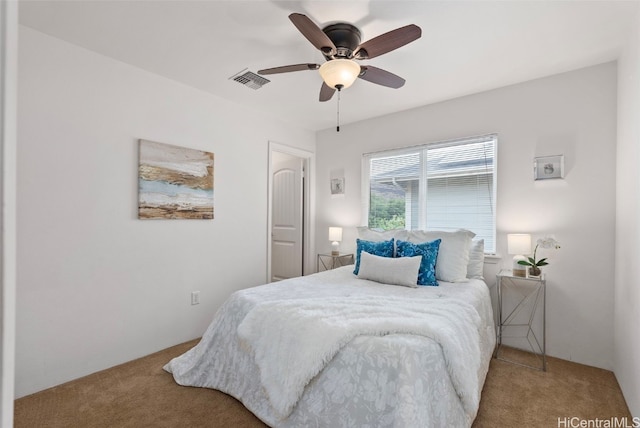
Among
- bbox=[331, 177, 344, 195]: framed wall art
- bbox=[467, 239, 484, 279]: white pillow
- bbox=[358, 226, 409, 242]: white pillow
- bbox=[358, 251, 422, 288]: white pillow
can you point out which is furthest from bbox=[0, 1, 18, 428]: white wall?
bbox=[331, 177, 344, 195]: framed wall art

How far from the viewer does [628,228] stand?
81.5 inches

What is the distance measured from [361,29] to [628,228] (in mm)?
2218

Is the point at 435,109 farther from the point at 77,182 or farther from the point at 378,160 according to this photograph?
the point at 77,182

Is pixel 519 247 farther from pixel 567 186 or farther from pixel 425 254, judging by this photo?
pixel 425 254

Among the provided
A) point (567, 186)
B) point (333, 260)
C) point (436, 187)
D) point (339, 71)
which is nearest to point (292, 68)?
point (339, 71)

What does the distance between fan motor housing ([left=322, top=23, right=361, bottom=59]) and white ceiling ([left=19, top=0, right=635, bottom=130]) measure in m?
0.05

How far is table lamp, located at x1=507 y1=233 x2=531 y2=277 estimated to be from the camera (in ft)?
8.80

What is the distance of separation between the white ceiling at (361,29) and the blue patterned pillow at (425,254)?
151 cm

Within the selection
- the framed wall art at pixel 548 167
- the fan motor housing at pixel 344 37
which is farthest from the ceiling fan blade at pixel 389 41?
the framed wall art at pixel 548 167

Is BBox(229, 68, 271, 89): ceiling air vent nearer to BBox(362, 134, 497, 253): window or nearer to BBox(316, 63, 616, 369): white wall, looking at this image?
BBox(316, 63, 616, 369): white wall

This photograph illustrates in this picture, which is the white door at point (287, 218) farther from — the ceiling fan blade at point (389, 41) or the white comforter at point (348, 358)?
the ceiling fan blade at point (389, 41)

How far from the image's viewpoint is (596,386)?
2271 mm

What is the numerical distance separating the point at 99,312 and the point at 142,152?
134 centimetres

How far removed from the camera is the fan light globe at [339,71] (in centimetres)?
193
